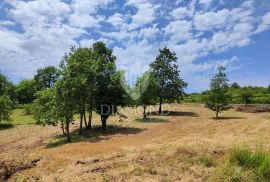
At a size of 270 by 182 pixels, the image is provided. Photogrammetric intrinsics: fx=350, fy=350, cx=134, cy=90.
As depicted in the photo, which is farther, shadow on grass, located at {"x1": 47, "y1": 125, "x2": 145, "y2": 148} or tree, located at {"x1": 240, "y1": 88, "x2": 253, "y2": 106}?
tree, located at {"x1": 240, "y1": 88, "x2": 253, "y2": 106}

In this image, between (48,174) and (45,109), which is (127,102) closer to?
(45,109)

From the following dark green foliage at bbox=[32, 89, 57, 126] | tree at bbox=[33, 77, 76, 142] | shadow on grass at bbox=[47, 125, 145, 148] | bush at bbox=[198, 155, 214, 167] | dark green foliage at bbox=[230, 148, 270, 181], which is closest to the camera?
dark green foliage at bbox=[230, 148, 270, 181]

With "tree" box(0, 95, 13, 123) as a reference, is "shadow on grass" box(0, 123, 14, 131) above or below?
below

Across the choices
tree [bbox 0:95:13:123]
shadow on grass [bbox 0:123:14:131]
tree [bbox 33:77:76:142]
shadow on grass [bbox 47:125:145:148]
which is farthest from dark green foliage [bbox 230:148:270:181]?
tree [bbox 0:95:13:123]

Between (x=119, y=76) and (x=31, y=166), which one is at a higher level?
(x=119, y=76)

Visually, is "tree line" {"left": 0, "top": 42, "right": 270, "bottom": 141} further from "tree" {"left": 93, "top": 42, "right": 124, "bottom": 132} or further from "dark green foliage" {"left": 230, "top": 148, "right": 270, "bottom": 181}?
"dark green foliage" {"left": 230, "top": 148, "right": 270, "bottom": 181}

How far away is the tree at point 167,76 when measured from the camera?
61.4 metres

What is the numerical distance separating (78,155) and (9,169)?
4.52 m

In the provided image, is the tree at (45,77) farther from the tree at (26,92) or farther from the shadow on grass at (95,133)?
the shadow on grass at (95,133)

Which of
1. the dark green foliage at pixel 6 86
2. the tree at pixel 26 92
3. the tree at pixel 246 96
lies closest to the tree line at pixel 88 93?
the tree at pixel 246 96

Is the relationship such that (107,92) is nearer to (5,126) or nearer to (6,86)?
(5,126)

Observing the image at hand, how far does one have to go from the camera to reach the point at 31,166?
2212 centimetres

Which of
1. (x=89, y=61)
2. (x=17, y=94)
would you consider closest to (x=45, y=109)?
(x=89, y=61)

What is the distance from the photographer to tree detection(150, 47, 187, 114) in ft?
201
